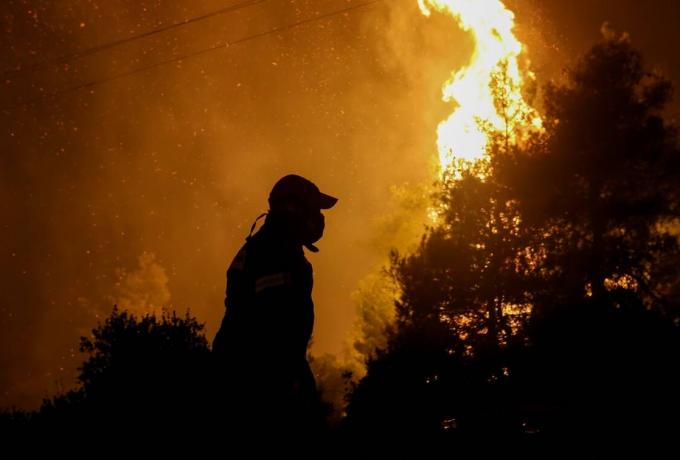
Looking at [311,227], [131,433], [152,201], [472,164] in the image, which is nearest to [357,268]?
[152,201]

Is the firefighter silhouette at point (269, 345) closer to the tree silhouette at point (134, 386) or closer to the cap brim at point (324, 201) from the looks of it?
the cap brim at point (324, 201)

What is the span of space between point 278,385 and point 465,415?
14778mm

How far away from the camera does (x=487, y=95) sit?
20641 millimetres

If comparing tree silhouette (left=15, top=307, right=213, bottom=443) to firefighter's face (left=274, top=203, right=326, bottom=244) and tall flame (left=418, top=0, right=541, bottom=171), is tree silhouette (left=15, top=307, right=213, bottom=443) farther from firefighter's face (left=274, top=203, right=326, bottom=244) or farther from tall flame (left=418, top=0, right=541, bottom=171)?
tall flame (left=418, top=0, right=541, bottom=171)

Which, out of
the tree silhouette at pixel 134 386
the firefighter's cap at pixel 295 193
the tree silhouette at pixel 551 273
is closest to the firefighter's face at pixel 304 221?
the firefighter's cap at pixel 295 193

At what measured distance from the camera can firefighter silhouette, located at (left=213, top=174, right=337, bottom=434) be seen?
9.68 feet

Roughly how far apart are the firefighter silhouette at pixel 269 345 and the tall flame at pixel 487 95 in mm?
17395

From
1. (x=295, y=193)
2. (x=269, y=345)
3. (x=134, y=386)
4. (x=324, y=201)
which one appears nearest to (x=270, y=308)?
(x=269, y=345)

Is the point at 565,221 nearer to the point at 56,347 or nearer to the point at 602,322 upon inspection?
Answer: the point at 602,322

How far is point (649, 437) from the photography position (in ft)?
30.1

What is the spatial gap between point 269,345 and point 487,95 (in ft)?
63.4

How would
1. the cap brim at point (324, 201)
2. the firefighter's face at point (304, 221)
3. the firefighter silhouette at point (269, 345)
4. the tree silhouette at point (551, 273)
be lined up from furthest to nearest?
1. the tree silhouette at point (551, 273)
2. the cap brim at point (324, 201)
3. the firefighter's face at point (304, 221)
4. the firefighter silhouette at point (269, 345)

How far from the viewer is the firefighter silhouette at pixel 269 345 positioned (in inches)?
116

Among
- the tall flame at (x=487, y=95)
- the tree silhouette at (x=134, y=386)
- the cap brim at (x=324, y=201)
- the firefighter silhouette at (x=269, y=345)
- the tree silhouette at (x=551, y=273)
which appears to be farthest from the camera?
the tall flame at (x=487, y=95)
